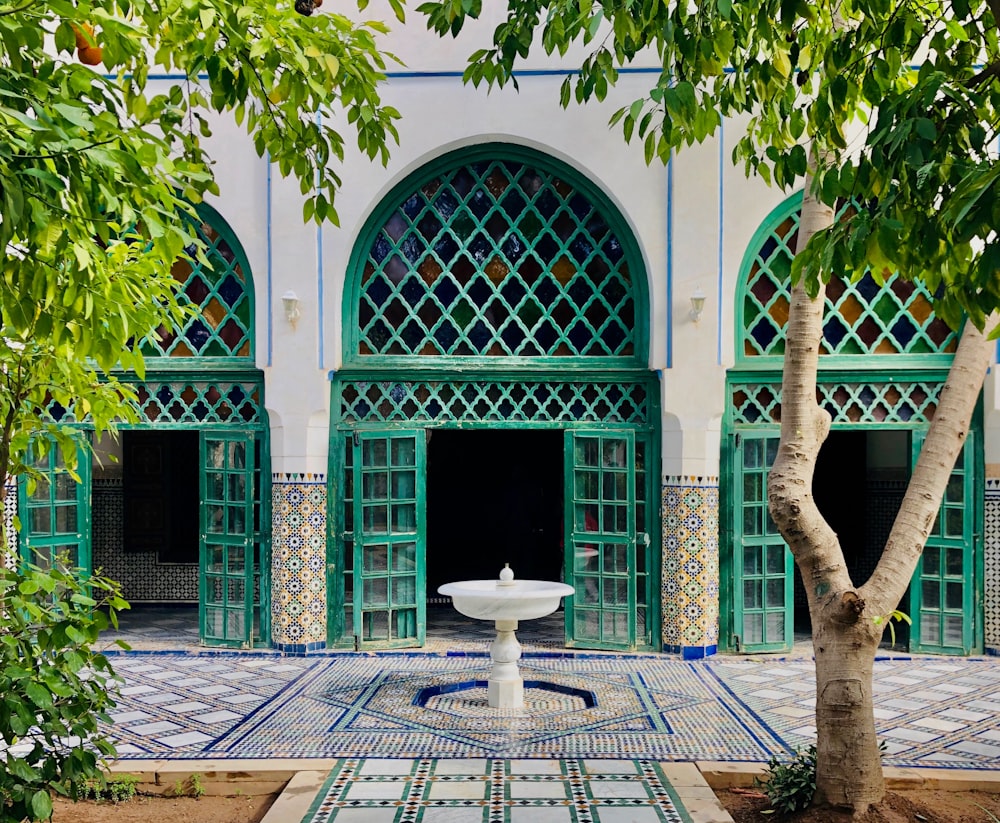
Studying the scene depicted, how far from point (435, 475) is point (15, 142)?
8313 millimetres

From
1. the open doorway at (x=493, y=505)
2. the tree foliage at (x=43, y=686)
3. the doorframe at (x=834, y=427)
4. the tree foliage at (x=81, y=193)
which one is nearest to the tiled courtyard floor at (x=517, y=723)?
the doorframe at (x=834, y=427)

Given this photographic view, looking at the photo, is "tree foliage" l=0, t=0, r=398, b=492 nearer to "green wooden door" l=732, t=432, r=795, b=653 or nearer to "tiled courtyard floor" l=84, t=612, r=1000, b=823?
"tiled courtyard floor" l=84, t=612, r=1000, b=823

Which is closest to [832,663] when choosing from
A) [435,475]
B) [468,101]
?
[468,101]

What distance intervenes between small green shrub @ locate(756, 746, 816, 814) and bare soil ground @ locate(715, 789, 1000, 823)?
4 centimetres

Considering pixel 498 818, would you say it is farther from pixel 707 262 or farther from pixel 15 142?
pixel 707 262

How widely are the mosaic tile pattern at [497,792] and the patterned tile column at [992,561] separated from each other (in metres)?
3.50

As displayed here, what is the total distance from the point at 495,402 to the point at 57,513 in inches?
124

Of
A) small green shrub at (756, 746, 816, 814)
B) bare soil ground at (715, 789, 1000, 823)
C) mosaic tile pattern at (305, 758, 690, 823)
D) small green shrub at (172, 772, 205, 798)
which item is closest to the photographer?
bare soil ground at (715, 789, 1000, 823)

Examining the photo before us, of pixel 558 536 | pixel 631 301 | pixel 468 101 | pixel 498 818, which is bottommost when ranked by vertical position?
pixel 498 818

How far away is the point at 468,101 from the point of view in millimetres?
6668

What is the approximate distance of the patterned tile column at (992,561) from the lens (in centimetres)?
660

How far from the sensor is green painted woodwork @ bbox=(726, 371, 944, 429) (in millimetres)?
6723

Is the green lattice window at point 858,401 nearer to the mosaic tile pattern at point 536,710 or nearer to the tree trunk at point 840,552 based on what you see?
the mosaic tile pattern at point 536,710

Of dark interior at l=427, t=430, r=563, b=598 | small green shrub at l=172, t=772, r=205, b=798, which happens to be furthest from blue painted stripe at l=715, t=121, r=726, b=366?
small green shrub at l=172, t=772, r=205, b=798
